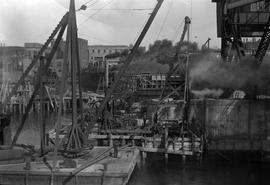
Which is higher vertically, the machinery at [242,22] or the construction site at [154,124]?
the machinery at [242,22]

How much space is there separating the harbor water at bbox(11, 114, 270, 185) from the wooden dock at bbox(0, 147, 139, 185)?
5.03 metres

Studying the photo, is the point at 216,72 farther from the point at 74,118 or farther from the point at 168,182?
the point at 74,118

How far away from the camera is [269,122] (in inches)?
1372

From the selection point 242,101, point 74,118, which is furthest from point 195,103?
point 74,118

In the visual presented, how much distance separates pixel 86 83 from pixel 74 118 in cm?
10844

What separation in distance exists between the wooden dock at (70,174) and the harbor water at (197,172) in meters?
5.03

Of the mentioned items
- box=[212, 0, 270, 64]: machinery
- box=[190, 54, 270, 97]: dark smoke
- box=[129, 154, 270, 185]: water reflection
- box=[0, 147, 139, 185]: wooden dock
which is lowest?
box=[129, 154, 270, 185]: water reflection

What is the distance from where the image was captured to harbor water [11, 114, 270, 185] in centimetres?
2755

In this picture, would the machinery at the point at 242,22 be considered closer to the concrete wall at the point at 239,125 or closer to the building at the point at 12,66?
the concrete wall at the point at 239,125

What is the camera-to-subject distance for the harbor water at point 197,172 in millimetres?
27547

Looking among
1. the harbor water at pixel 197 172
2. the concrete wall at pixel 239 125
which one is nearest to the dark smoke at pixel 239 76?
the concrete wall at pixel 239 125

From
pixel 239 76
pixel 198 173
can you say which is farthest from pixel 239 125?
pixel 198 173

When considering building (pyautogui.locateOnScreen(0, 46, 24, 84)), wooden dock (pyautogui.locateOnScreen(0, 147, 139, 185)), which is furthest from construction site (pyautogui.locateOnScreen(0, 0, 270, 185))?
building (pyautogui.locateOnScreen(0, 46, 24, 84))

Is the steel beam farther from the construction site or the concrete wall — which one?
the concrete wall
